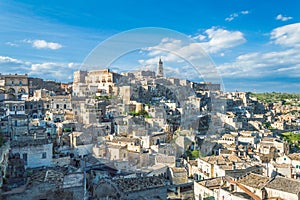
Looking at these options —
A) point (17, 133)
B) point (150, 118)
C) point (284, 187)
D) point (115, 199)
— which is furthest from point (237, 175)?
point (17, 133)

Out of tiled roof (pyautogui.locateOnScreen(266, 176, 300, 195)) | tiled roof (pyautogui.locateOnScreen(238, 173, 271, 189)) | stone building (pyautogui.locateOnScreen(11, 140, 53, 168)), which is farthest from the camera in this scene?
stone building (pyautogui.locateOnScreen(11, 140, 53, 168))

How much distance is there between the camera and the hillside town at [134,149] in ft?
26.6

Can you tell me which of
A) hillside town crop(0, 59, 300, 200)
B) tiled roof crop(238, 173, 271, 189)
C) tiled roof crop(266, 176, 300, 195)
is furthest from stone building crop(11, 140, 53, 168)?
tiled roof crop(266, 176, 300, 195)

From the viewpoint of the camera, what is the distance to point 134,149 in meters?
12.2

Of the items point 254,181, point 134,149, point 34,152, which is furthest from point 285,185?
point 34,152

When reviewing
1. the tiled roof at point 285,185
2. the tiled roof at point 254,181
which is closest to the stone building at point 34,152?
the tiled roof at point 254,181

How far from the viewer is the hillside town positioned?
26.6 feet

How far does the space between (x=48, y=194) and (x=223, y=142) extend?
12.0 metres

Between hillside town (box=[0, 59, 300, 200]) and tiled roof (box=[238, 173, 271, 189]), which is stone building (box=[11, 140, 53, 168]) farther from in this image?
tiled roof (box=[238, 173, 271, 189])

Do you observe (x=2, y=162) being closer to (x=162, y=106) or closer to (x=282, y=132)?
(x=162, y=106)

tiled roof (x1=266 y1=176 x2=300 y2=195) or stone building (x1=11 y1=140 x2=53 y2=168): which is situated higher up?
stone building (x1=11 y1=140 x2=53 y2=168)

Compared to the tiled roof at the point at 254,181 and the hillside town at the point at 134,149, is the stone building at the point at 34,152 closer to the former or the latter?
the hillside town at the point at 134,149

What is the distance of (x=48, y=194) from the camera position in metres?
7.01

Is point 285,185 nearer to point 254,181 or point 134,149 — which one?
point 254,181
